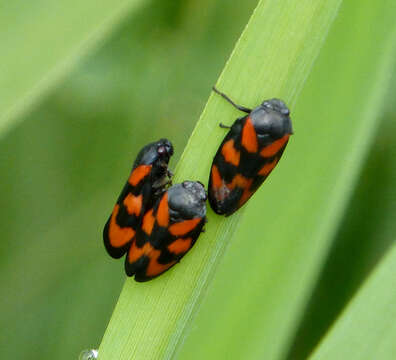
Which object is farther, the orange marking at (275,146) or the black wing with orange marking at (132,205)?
the black wing with orange marking at (132,205)

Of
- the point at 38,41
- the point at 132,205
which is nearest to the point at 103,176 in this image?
the point at 132,205

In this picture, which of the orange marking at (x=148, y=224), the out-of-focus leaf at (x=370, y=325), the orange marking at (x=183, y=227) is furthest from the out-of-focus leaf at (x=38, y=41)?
the out-of-focus leaf at (x=370, y=325)

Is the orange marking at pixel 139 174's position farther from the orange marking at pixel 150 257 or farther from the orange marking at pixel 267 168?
the orange marking at pixel 267 168

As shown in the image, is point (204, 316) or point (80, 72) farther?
point (80, 72)

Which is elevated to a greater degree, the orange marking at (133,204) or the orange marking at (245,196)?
the orange marking at (245,196)

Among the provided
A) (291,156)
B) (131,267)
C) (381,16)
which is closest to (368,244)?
(291,156)

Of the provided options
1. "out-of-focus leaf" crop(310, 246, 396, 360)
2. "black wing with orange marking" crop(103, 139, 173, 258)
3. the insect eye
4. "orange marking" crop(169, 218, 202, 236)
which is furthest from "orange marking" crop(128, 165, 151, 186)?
"out-of-focus leaf" crop(310, 246, 396, 360)

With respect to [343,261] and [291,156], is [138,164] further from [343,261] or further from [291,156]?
[343,261]
